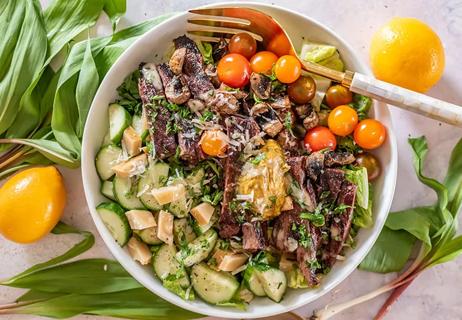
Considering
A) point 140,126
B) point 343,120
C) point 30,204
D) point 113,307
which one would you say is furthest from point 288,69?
point 113,307

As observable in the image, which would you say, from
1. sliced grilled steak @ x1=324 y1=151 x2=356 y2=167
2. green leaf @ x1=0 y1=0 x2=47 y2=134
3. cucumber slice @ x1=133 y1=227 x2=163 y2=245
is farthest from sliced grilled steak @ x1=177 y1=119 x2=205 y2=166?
green leaf @ x1=0 y1=0 x2=47 y2=134

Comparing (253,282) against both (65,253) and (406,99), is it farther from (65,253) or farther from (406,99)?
(406,99)

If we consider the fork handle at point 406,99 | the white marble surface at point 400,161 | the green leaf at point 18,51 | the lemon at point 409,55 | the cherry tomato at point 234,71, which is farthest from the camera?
the white marble surface at point 400,161

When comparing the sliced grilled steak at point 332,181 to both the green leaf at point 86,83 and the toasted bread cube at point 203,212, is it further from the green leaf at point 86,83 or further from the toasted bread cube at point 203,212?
the green leaf at point 86,83

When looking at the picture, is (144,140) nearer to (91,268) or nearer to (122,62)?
(122,62)

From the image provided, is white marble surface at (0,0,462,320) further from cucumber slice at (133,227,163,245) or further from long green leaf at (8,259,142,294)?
cucumber slice at (133,227,163,245)

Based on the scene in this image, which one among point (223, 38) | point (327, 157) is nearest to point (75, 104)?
point (223, 38)

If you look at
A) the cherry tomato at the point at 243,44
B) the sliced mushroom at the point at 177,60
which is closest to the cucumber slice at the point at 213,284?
the sliced mushroom at the point at 177,60
